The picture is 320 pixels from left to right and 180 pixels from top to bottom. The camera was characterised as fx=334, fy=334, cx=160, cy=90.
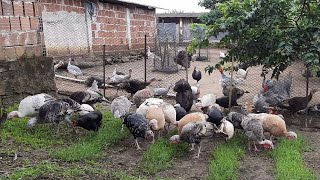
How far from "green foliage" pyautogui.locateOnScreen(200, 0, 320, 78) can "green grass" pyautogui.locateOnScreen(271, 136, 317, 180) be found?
183cm

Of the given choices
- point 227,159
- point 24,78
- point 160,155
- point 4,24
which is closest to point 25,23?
point 4,24

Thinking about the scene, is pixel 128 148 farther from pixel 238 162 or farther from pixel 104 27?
pixel 104 27

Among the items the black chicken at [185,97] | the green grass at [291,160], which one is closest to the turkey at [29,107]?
the black chicken at [185,97]

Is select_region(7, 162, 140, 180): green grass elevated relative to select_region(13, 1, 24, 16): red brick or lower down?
lower down

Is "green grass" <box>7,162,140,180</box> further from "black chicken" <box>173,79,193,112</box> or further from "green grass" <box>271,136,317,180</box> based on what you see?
"black chicken" <box>173,79,193,112</box>

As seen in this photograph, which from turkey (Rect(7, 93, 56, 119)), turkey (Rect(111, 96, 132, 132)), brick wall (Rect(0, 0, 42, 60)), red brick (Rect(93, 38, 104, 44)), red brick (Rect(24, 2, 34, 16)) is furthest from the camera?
red brick (Rect(93, 38, 104, 44))

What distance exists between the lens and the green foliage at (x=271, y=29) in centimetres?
698

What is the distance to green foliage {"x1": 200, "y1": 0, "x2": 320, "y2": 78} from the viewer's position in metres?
6.98

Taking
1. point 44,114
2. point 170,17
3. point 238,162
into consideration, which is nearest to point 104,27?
point 44,114

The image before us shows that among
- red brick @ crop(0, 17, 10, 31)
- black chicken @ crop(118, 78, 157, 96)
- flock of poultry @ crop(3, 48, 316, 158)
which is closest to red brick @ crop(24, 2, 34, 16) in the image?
red brick @ crop(0, 17, 10, 31)

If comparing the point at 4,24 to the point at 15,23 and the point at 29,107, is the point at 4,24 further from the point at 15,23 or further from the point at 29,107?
the point at 29,107

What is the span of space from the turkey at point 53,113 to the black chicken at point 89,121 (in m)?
0.26

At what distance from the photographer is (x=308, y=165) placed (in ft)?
17.2

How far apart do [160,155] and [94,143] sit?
123cm
